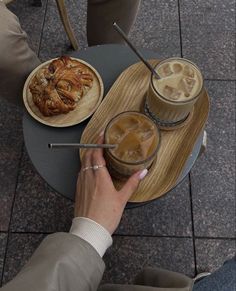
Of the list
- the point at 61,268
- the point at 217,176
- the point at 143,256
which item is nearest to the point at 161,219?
the point at 143,256

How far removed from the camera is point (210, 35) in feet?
6.13

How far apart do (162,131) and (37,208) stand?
0.72m

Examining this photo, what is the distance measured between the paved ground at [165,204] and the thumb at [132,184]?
59 centimetres

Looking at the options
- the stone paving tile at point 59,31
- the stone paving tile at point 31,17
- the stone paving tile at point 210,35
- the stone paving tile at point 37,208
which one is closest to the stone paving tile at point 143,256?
the stone paving tile at point 37,208

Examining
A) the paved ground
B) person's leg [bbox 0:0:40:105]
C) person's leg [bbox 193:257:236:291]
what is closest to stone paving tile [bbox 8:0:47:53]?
the paved ground

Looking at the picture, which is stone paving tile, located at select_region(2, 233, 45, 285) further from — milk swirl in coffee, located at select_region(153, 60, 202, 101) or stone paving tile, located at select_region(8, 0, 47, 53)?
stone paving tile, located at select_region(8, 0, 47, 53)

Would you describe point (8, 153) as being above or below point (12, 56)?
below

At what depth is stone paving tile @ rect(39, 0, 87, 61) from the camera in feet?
5.96

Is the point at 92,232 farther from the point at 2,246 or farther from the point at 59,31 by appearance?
the point at 59,31

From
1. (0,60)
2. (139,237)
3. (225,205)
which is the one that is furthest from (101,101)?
(225,205)

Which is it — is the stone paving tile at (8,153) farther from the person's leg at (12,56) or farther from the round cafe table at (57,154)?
the round cafe table at (57,154)

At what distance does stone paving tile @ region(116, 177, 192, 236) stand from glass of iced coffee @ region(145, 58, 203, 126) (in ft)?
1.96

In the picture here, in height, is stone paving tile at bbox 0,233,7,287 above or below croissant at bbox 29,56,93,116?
below

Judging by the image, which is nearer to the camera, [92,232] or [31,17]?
[92,232]
